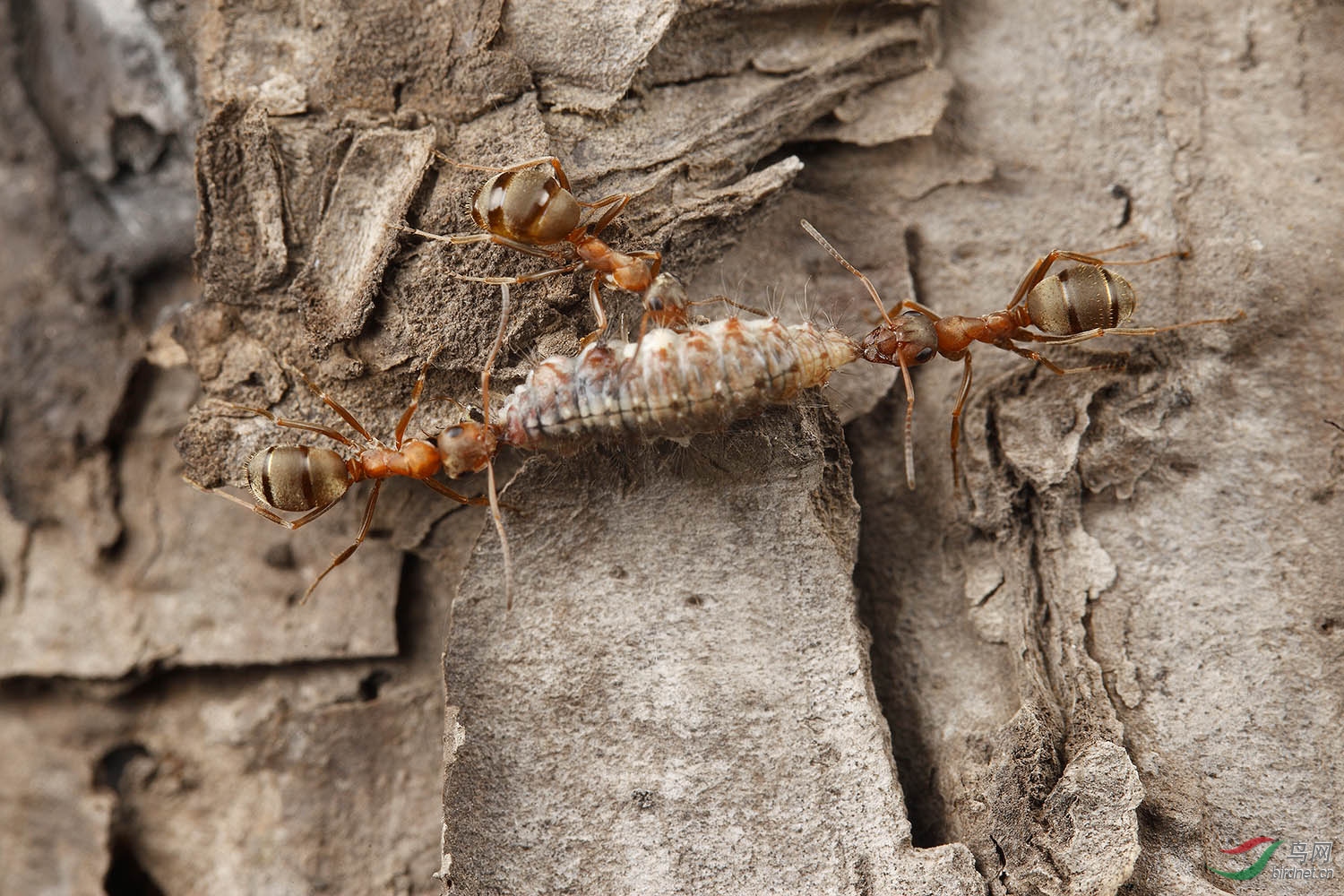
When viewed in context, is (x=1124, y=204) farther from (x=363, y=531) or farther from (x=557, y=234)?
(x=363, y=531)

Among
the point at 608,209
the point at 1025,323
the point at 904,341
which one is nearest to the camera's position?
the point at 608,209

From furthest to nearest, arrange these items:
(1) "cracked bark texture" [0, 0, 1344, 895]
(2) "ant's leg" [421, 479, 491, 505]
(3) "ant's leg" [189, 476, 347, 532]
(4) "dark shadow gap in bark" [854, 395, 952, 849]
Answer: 1. (3) "ant's leg" [189, 476, 347, 532]
2. (2) "ant's leg" [421, 479, 491, 505]
3. (4) "dark shadow gap in bark" [854, 395, 952, 849]
4. (1) "cracked bark texture" [0, 0, 1344, 895]

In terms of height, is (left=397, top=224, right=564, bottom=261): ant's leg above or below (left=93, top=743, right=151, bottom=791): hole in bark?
above

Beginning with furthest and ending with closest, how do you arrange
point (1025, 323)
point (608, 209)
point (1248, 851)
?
point (1025, 323) < point (608, 209) < point (1248, 851)

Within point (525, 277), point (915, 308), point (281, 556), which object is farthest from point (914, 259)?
point (281, 556)

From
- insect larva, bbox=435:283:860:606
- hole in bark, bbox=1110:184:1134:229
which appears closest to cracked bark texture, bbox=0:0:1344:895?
hole in bark, bbox=1110:184:1134:229

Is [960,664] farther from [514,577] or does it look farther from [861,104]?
[861,104]

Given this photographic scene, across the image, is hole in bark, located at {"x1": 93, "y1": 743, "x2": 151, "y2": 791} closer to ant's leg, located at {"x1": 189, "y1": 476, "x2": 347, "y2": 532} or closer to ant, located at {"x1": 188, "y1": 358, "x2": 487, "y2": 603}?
ant's leg, located at {"x1": 189, "y1": 476, "x2": 347, "y2": 532}
